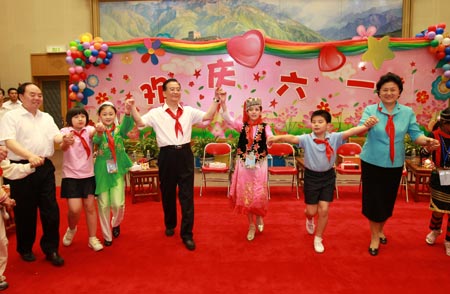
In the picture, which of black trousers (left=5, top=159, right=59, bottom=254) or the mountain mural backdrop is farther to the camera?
the mountain mural backdrop

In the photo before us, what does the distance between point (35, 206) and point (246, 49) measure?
15.6ft

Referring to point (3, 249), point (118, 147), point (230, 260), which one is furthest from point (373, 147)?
point (3, 249)

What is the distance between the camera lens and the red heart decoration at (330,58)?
6.68 metres

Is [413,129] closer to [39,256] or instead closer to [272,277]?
[272,277]

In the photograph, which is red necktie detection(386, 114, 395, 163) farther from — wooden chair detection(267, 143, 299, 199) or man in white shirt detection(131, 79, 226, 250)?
wooden chair detection(267, 143, 299, 199)

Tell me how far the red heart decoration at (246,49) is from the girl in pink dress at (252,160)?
129 inches

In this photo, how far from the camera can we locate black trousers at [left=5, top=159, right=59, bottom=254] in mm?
3027

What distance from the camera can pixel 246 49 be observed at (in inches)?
263

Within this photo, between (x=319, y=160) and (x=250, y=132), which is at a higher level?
(x=250, y=132)

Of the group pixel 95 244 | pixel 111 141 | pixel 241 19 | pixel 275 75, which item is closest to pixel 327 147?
pixel 111 141

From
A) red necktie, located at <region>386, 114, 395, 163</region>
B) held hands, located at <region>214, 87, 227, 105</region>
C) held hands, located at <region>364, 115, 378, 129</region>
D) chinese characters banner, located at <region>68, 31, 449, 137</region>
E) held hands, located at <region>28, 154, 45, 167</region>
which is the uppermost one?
chinese characters banner, located at <region>68, 31, 449, 137</region>

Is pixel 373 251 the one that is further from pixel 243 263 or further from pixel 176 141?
pixel 176 141

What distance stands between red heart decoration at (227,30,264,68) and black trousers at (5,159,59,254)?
4404 millimetres

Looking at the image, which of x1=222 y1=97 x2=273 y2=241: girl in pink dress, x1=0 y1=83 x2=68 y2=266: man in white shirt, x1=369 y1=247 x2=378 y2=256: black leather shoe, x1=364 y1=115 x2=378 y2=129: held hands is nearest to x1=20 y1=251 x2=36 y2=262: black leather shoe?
x1=0 y1=83 x2=68 y2=266: man in white shirt
